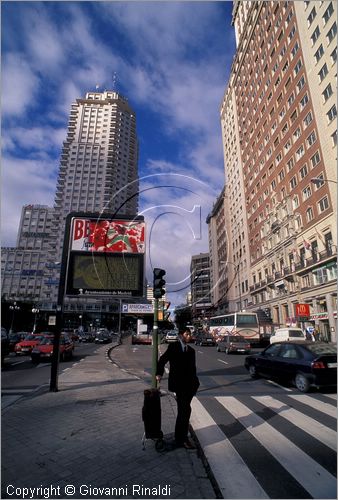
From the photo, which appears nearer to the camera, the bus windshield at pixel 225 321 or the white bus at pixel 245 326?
the white bus at pixel 245 326

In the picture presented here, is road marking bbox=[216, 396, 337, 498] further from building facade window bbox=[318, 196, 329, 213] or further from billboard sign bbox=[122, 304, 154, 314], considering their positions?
building facade window bbox=[318, 196, 329, 213]

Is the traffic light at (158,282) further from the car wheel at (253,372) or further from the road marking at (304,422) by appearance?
the car wheel at (253,372)

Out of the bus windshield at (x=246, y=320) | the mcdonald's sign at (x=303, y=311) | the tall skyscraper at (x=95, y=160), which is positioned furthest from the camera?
the tall skyscraper at (x=95, y=160)

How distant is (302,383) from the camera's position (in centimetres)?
907

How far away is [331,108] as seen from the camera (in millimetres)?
33094

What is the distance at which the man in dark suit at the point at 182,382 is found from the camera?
480cm

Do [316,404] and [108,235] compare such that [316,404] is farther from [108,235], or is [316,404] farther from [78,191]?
[78,191]

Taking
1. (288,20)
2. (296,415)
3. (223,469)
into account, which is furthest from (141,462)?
(288,20)

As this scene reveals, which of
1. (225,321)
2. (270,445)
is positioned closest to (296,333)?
(225,321)

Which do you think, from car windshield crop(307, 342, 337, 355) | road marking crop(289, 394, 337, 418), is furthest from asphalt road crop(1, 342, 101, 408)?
car windshield crop(307, 342, 337, 355)

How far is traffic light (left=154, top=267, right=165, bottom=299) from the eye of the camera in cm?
712

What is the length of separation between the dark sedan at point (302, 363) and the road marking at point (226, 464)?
4.28 metres

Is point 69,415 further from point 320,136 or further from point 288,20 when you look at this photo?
point 288,20

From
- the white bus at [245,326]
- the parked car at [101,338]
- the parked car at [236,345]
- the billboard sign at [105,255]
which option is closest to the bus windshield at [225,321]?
the white bus at [245,326]
